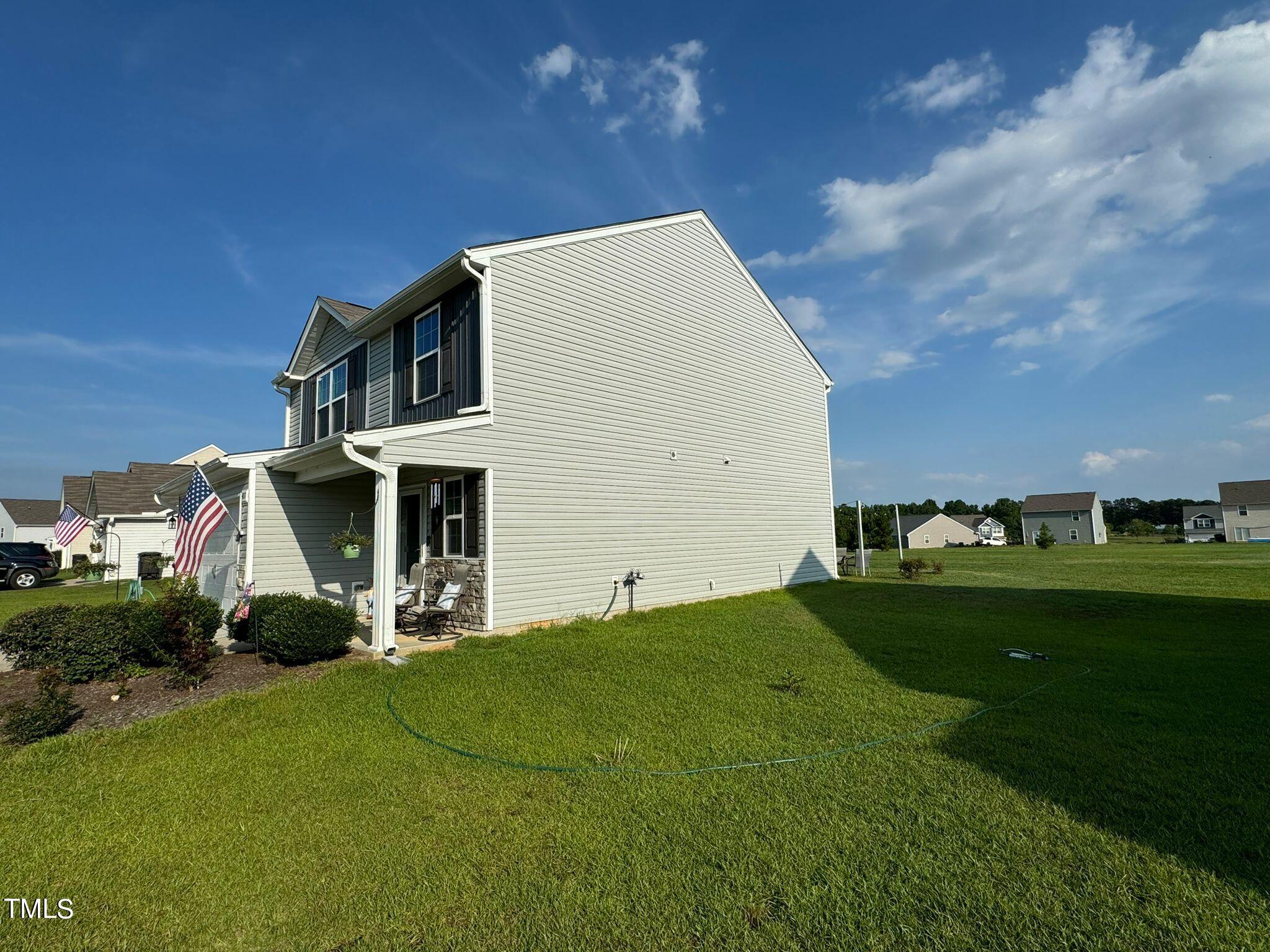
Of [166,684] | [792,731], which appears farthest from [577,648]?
[166,684]

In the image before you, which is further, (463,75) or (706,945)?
(463,75)

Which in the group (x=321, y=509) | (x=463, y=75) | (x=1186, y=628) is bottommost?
(x=1186, y=628)

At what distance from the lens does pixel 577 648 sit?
7754mm

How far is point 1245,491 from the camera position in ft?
173

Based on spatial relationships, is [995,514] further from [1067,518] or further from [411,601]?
[411,601]

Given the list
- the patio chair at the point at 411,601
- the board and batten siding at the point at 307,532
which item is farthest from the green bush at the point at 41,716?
the board and batten siding at the point at 307,532

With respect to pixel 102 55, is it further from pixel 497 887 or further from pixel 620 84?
pixel 497 887

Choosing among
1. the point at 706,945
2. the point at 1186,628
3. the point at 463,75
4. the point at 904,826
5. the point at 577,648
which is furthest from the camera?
the point at 463,75

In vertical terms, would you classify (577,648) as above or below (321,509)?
below

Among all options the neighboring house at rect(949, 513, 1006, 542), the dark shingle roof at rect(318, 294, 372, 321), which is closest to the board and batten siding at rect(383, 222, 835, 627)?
the dark shingle roof at rect(318, 294, 372, 321)

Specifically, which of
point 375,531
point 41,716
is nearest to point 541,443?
point 375,531

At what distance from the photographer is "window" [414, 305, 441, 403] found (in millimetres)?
10375

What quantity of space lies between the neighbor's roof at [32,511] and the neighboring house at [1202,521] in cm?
10810

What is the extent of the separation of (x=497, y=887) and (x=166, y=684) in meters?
6.13
